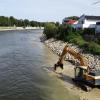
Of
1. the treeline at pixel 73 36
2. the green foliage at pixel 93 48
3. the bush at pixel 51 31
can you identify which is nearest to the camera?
the green foliage at pixel 93 48

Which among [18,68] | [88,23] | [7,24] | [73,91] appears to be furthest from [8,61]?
[7,24]

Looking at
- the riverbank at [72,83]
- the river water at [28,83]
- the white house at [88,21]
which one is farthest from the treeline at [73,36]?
the river water at [28,83]

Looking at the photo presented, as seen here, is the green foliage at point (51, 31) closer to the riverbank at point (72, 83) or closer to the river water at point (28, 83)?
the riverbank at point (72, 83)

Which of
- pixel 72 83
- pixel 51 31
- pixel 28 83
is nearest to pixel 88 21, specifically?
pixel 51 31

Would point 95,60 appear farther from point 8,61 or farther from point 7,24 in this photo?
point 7,24

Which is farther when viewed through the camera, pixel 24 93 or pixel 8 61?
pixel 8 61

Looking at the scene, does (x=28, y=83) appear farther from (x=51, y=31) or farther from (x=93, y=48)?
(x=51, y=31)

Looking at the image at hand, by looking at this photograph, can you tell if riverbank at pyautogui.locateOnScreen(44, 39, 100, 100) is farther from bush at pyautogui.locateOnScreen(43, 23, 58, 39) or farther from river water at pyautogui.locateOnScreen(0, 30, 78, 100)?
bush at pyautogui.locateOnScreen(43, 23, 58, 39)

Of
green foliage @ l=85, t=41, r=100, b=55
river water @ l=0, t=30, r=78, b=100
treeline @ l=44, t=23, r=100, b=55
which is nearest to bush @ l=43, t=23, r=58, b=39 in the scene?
treeline @ l=44, t=23, r=100, b=55

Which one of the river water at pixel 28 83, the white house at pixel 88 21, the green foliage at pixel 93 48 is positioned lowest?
the river water at pixel 28 83

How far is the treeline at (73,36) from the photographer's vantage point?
42556 millimetres

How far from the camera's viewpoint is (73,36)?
61.5 m

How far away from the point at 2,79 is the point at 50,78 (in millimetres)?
5301

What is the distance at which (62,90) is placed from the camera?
85.5 ft
